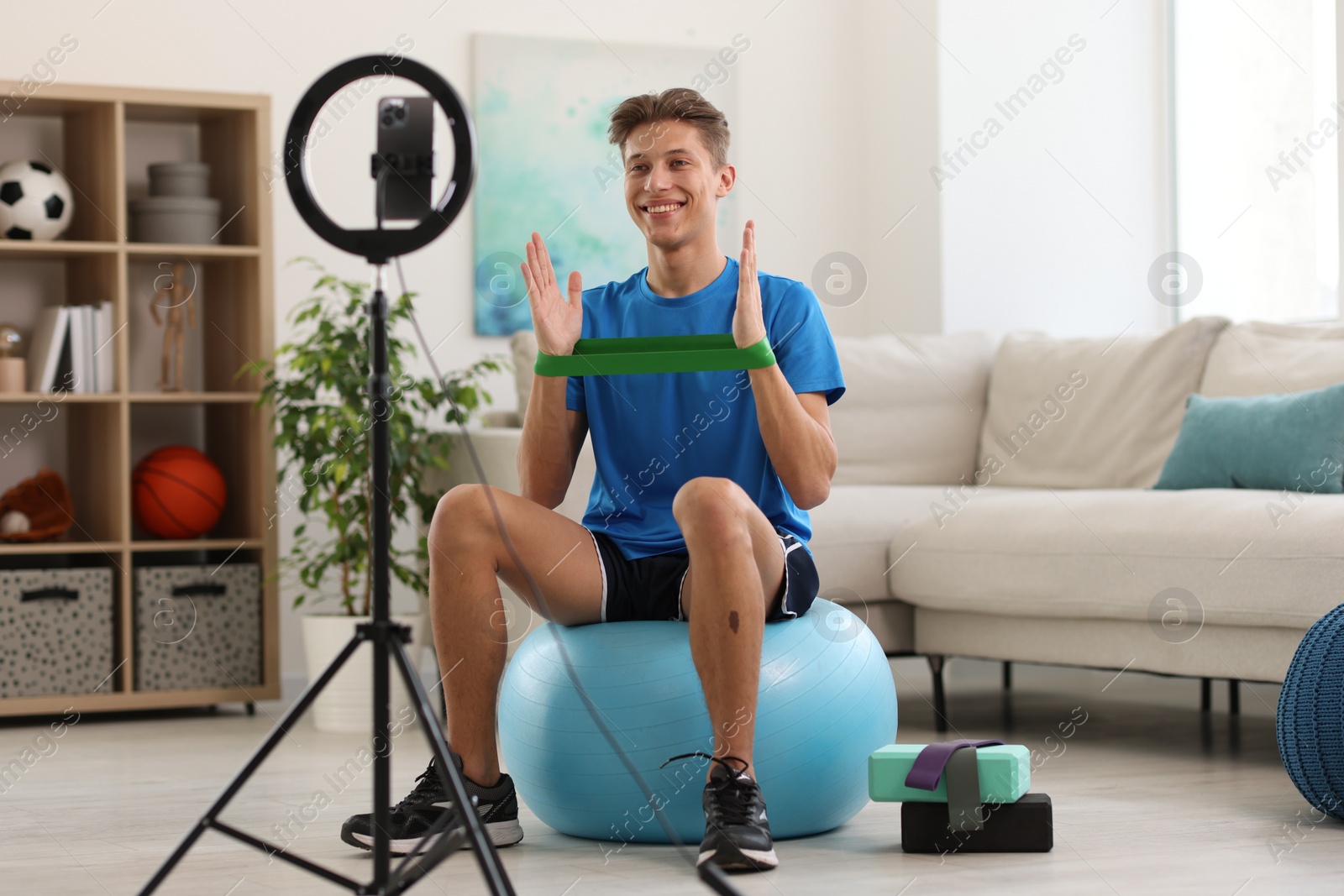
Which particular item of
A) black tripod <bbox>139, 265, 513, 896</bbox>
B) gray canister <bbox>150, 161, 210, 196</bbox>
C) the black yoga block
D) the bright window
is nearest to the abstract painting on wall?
gray canister <bbox>150, 161, 210, 196</bbox>

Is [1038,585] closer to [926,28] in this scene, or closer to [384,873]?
[384,873]

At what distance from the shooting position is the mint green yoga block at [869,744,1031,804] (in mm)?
2010

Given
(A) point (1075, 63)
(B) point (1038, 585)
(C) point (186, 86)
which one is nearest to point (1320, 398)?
(B) point (1038, 585)

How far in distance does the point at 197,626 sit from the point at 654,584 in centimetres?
191

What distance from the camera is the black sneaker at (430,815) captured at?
1.99 meters

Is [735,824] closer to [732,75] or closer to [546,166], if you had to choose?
[546,166]

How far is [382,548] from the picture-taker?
143cm

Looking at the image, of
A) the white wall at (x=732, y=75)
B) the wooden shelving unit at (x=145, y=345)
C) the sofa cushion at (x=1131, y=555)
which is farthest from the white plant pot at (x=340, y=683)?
the sofa cushion at (x=1131, y=555)

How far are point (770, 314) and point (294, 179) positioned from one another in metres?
0.86

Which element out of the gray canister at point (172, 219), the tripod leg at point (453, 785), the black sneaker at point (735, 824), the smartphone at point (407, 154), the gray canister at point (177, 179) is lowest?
the black sneaker at point (735, 824)

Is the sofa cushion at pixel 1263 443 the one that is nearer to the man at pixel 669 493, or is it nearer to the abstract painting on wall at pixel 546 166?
the man at pixel 669 493

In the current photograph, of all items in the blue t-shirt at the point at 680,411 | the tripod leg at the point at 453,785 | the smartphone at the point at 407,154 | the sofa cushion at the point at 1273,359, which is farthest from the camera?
the sofa cushion at the point at 1273,359

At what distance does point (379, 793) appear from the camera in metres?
1.43

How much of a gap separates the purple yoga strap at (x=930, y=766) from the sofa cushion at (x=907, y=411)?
179cm
